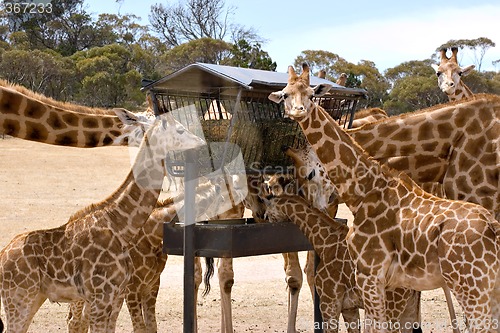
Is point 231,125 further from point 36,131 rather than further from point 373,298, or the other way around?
point 373,298

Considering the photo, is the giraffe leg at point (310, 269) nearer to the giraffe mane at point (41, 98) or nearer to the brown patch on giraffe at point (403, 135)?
the brown patch on giraffe at point (403, 135)

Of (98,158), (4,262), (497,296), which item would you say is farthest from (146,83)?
(98,158)

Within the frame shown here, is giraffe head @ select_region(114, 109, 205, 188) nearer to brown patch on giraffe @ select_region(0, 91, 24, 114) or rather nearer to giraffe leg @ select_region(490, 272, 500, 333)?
brown patch on giraffe @ select_region(0, 91, 24, 114)

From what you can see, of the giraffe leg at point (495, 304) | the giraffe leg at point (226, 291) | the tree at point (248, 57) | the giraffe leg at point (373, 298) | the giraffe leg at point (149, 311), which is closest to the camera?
the giraffe leg at point (373, 298)

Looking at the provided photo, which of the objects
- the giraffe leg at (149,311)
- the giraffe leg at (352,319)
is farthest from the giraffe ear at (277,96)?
the giraffe leg at (149,311)

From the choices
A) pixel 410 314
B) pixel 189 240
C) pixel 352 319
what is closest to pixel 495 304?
pixel 410 314

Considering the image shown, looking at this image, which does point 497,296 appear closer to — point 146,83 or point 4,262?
point 146,83

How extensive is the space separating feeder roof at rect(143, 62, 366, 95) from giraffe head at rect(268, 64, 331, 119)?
30 cm

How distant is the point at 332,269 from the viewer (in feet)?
27.9

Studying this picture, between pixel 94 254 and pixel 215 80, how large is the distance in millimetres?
2059

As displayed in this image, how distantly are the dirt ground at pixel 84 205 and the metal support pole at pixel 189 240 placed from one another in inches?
109

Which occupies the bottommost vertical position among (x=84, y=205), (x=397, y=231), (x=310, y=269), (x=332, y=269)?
(x=310, y=269)

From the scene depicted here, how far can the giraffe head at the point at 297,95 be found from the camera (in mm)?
7336

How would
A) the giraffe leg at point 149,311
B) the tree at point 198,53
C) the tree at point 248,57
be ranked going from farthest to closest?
1. the tree at point 198,53
2. the tree at point 248,57
3. the giraffe leg at point 149,311
